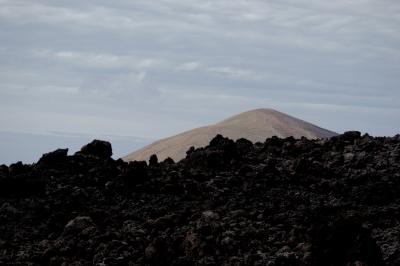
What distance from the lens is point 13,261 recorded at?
13672 mm

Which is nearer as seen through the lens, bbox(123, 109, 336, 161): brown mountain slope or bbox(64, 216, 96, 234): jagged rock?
bbox(64, 216, 96, 234): jagged rock

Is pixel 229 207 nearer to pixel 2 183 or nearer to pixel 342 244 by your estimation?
pixel 342 244

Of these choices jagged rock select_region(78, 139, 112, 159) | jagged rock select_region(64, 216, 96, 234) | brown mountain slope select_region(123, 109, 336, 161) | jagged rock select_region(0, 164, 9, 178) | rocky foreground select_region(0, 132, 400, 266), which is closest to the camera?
rocky foreground select_region(0, 132, 400, 266)

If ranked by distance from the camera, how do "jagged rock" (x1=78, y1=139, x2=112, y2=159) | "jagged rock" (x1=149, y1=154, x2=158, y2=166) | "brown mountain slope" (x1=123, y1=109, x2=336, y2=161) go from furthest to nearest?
"brown mountain slope" (x1=123, y1=109, x2=336, y2=161)
"jagged rock" (x1=78, y1=139, x2=112, y2=159)
"jagged rock" (x1=149, y1=154, x2=158, y2=166)

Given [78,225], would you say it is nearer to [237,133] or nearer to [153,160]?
[153,160]

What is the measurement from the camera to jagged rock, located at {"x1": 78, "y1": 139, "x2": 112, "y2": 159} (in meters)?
22.4

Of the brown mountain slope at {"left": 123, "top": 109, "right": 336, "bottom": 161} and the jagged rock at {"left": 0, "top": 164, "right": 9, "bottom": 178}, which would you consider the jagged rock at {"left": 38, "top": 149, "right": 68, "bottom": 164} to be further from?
the brown mountain slope at {"left": 123, "top": 109, "right": 336, "bottom": 161}

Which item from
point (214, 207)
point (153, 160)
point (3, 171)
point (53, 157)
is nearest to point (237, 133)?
point (153, 160)

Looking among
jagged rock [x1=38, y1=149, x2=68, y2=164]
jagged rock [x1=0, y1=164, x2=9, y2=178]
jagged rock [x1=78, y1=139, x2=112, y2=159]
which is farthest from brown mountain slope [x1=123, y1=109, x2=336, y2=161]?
jagged rock [x1=0, y1=164, x2=9, y2=178]

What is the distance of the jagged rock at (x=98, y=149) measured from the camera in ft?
73.4

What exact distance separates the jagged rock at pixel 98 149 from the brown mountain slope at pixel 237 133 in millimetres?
129015

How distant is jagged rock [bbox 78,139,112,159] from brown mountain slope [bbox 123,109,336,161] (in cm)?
12902

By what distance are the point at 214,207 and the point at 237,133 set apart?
159959 millimetres

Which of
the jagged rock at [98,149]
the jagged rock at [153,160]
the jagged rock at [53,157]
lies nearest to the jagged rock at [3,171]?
the jagged rock at [53,157]
